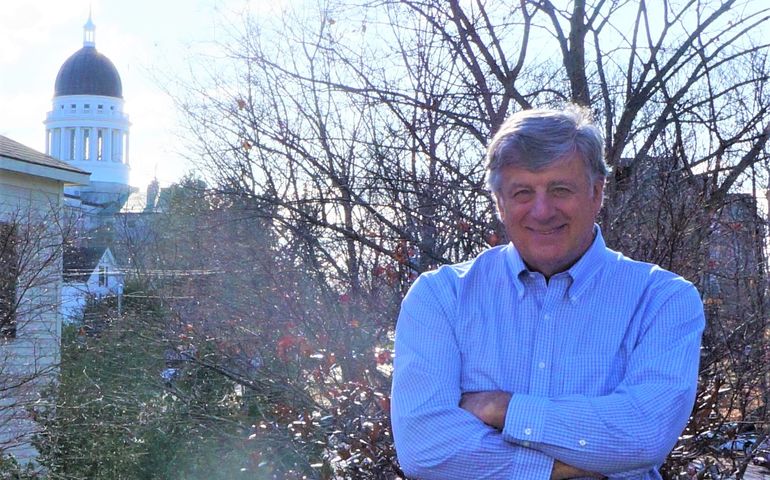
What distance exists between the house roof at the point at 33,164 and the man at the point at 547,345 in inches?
494

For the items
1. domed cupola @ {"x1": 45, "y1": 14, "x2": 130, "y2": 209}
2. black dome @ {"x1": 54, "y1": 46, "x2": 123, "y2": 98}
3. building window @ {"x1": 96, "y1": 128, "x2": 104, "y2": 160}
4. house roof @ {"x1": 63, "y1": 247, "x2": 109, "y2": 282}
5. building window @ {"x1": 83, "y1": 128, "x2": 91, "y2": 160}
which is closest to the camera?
house roof @ {"x1": 63, "y1": 247, "x2": 109, "y2": 282}

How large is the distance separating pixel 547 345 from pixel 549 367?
0.16ft

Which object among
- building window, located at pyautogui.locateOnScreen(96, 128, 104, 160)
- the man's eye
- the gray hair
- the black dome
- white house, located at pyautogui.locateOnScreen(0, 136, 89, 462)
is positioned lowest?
the man's eye

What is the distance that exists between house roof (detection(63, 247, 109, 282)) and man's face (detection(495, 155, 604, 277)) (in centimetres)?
1259

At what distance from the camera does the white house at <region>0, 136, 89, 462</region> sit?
11617 mm

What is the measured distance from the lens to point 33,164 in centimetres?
1441

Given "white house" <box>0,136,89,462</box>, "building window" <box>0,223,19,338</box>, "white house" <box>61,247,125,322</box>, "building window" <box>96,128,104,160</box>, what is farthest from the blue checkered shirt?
"building window" <box>96,128,104,160</box>

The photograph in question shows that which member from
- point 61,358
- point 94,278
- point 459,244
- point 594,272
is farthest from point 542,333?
point 94,278

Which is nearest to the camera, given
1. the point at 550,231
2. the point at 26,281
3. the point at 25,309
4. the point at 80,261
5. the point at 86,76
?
the point at 550,231

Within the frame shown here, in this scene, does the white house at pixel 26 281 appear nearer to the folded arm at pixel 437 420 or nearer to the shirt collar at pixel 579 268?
the folded arm at pixel 437 420

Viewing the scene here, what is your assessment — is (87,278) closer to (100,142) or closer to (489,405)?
(489,405)

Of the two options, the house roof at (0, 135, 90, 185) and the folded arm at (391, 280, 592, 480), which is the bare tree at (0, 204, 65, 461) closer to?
the house roof at (0, 135, 90, 185)

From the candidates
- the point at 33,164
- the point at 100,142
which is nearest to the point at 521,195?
the point at 33,164

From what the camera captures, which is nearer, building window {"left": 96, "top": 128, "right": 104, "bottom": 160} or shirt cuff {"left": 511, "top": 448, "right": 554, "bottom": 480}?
shirt cuff {"left": 511, "top": 448, "right": 554, "bottom": 480}
